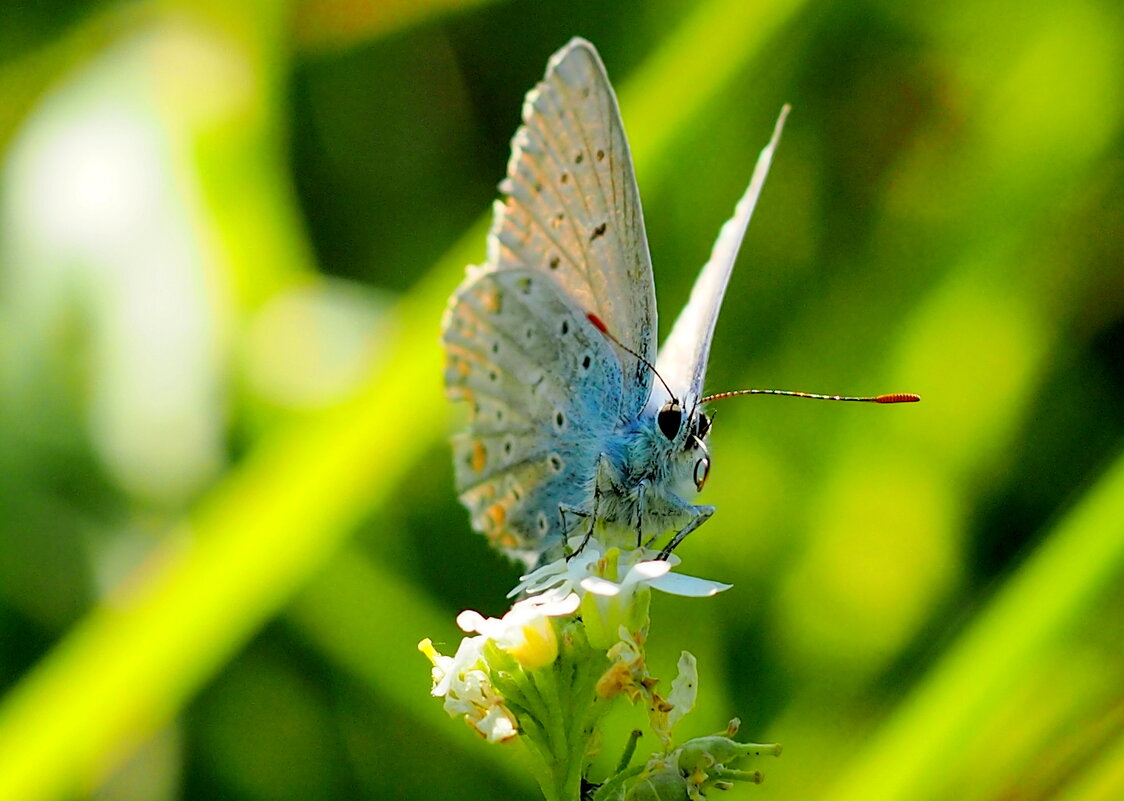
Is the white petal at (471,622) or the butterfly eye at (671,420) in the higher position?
the butterfly eye at (671,420)

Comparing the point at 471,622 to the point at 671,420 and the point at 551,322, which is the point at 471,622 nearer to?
the point at 671,420

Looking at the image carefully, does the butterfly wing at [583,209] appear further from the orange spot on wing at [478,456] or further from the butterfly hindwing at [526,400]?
the orange spot on wing at [478,456]

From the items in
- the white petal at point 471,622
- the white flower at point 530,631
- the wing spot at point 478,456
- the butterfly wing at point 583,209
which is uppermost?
the butterfly wing at point 583,209

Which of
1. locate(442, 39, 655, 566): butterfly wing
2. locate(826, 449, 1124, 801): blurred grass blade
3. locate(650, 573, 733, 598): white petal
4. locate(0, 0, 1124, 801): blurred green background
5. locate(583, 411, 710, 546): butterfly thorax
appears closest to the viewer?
locate(650, 573, 733, 598): white petal

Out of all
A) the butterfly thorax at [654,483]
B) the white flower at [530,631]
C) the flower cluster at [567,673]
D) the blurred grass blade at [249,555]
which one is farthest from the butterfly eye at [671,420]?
the blurred grass blade at [249,555]

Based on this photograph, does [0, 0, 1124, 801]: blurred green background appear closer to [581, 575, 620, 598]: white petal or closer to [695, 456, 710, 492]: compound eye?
[695, 456, 710, 492]: compound eye

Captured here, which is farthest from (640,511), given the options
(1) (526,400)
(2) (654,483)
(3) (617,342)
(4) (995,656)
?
(4) (995,656)

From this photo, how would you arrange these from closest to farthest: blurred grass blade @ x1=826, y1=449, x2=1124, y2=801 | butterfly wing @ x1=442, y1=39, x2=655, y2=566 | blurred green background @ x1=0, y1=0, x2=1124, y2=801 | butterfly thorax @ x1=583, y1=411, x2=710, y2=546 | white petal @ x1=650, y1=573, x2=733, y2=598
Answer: white petal @ x1=650, y1=573, x2=733, y2=598 < butterfly thorax @ x1=583, y1=411, x2=710, y2=546 < butterfly wing @ x1=442, y1=39, x2=655, y2=566 < blurred grass blade @ x1=826, y1=449, x2=1124, y2=801 < blurred green background @ x1=0, y1=0, x2=1124, y2=801

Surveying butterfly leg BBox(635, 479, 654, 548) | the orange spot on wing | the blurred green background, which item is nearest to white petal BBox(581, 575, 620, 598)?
butterfly leg BBox(635, 479, 654, 548)
